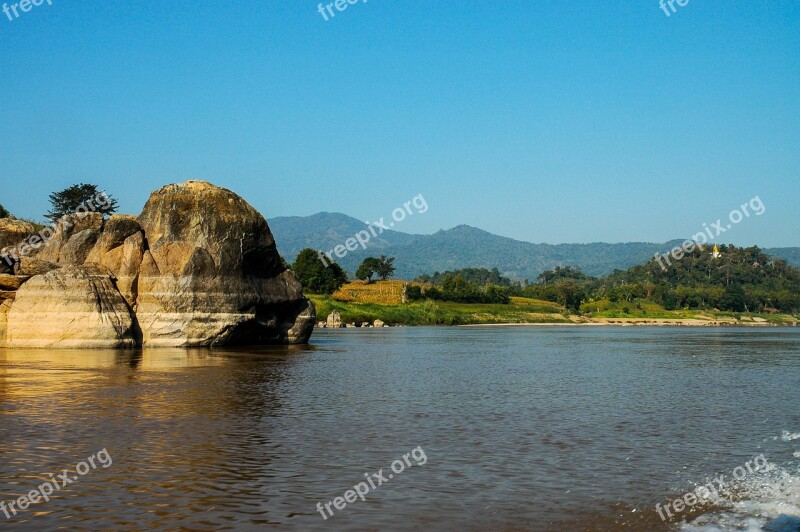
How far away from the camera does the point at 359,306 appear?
127812mm

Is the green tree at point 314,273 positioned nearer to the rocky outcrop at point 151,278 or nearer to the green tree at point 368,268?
the green tree at point 368,268

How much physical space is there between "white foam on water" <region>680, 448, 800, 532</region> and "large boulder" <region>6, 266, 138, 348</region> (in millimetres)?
33341

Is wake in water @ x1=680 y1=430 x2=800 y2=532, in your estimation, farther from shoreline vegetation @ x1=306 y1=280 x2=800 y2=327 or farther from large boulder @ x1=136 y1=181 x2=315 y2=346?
shoreline vegetation @ x1=306 y1=280 x2=800 y2=327

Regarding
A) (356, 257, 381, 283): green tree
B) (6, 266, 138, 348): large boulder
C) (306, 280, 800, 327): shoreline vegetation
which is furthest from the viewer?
(356, 257, 381, 283): green tree

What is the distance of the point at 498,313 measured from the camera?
515ft

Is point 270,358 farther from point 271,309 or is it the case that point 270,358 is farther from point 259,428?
point 259,428

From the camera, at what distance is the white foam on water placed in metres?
Answer: 10.6

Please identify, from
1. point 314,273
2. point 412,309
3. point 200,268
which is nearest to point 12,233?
point 200,268

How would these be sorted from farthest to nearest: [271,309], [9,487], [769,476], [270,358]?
[271,309] < [270,358] < [769,476] < [9,487]

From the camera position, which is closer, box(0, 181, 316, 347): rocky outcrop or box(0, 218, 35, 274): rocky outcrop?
box(0, 181, 316, 347): rocky outcrop

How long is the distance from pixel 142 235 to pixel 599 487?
36172 millimetres

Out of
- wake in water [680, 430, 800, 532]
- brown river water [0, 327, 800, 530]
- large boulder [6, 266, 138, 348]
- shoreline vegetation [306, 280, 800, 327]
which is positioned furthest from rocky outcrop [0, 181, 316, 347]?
shoreline vegetation [306, 280, 800, 327]

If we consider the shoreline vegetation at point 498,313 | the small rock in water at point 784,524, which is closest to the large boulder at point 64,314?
the small rock in water at point 784,524

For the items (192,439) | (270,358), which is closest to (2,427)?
(192,439)
